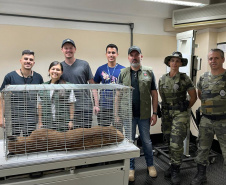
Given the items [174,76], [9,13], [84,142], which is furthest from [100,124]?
[9,13]

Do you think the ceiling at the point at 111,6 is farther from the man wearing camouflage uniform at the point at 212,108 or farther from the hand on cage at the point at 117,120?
the hand on cage at the point at 117,120

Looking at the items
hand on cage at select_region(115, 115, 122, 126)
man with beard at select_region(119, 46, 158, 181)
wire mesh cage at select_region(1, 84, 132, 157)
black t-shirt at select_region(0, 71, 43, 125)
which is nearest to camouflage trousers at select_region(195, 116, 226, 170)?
man with beard at select_region(119, 46, 158, 181)

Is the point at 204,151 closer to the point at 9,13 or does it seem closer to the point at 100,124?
the point at 100,124

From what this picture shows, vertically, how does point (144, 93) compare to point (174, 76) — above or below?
below

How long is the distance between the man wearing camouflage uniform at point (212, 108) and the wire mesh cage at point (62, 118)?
127 centimetres

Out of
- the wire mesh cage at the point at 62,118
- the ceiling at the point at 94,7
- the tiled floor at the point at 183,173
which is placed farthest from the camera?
the ceiling at the point at 94,7

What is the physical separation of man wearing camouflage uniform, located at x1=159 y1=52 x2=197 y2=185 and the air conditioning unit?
105cm

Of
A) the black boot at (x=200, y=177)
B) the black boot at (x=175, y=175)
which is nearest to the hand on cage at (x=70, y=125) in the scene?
the black boot at (x=175, y=175)

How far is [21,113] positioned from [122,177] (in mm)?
808

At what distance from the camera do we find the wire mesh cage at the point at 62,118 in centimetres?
123

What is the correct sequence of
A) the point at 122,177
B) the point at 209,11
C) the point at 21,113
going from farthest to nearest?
the point at 209,11, the point at 122,177, the point at 21,113

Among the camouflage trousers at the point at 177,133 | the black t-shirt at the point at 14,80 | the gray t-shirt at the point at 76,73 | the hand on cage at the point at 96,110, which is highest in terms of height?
the gray t-shirt at the point at 76,73

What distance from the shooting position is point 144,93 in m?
2.36

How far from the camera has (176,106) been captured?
2432 millimetres
